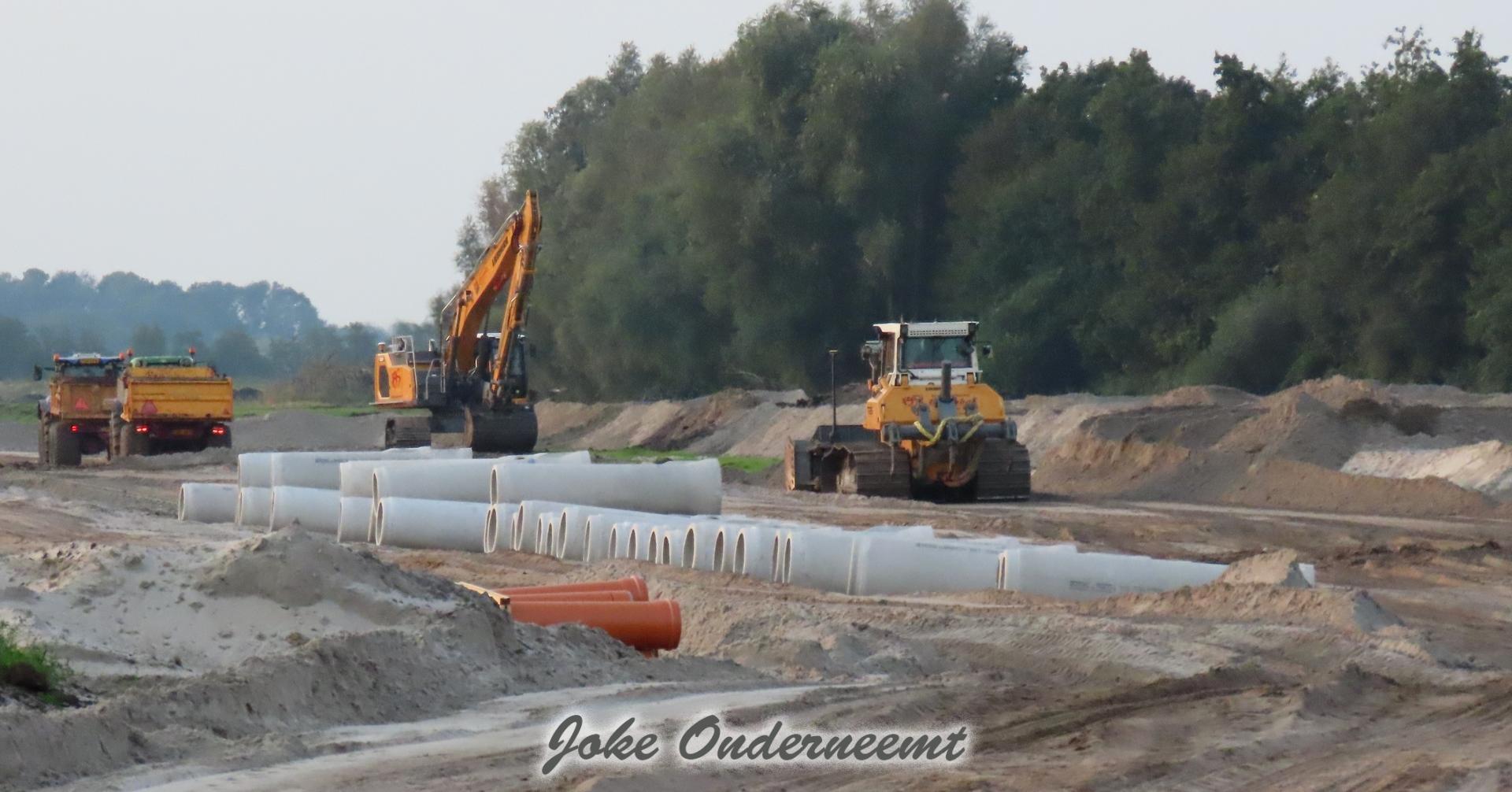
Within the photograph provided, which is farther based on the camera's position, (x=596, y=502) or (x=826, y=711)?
(x=596, y=502)

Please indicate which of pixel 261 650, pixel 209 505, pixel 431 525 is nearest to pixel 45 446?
pixel 209 505

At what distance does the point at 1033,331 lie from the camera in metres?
45.8

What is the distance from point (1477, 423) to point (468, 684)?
74.4 feet

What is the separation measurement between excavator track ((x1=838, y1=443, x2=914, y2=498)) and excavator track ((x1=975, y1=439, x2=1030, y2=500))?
0.96 metres

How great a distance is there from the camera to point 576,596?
9.96m

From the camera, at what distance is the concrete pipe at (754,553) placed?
13328 mm

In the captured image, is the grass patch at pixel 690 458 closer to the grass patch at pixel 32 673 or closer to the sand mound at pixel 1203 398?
the sand mound at pixel 1203 398

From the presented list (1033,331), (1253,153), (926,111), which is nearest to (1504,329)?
(1253,153)

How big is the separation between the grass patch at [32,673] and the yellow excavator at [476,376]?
889 inches

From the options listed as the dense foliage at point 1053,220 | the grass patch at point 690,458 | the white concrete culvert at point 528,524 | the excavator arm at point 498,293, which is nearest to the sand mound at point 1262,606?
the white concrete culvert at point 528,524

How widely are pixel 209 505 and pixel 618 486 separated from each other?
5.40m

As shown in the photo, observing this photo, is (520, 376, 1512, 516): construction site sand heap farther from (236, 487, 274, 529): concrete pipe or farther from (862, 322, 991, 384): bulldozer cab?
(236, 487, 274, 529): concrete pipe

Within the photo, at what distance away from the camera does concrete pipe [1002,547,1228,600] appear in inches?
477

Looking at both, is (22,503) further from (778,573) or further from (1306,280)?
(1306,280)
